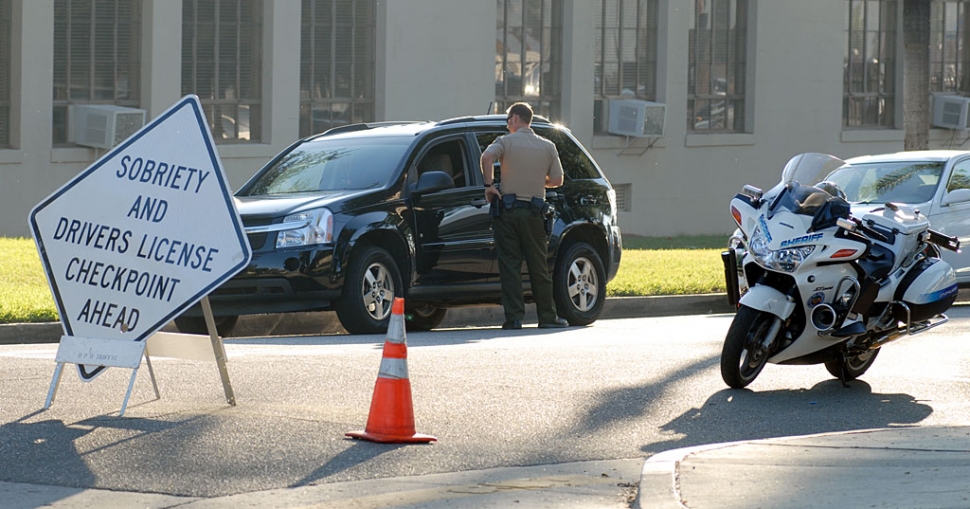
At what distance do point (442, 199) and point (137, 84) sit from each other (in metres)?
10.3

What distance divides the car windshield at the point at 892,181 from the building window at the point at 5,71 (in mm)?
11159

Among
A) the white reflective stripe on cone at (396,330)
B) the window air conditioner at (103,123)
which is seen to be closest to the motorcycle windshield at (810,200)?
the white reflective stripe on cone at (396,330)

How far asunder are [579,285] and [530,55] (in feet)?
42.2

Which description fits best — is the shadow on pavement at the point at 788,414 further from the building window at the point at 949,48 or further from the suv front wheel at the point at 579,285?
the building window at the point at 949,48

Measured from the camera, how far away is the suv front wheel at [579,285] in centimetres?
1438

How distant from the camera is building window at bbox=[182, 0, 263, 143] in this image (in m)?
23.0

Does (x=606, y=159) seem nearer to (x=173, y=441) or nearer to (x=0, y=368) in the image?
(x=0, y=368)

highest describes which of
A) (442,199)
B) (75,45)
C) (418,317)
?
(75,45)

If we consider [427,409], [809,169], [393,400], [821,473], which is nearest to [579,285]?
[809,169]

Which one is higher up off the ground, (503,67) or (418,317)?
(503,67)

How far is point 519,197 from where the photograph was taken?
13531 millimetres

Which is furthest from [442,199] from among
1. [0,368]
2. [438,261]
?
[0,368]

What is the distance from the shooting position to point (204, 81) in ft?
76.2

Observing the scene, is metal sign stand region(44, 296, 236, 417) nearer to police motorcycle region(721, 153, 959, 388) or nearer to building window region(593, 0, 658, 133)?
police motorcycle region(721, 153, 959, 388)
